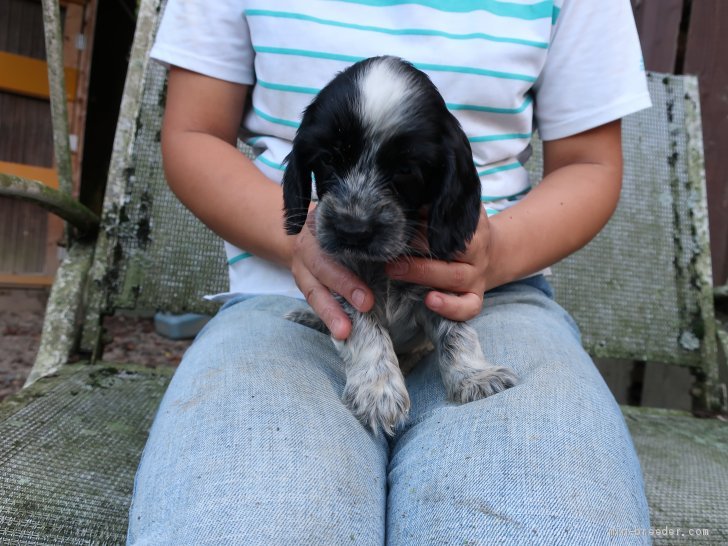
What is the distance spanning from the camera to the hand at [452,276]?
1.48 meters

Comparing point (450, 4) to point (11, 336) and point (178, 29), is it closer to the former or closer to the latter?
point (178, 29)

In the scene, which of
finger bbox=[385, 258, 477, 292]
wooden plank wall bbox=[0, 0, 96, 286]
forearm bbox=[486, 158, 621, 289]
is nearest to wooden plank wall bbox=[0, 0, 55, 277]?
wooden plank wall bbox=[0, 0, 96, 286]

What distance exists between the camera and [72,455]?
1483 mm

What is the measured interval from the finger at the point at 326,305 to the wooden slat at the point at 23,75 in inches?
158

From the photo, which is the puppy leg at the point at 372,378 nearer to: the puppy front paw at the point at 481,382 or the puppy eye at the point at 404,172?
the puppy front paw at the point at 481,382

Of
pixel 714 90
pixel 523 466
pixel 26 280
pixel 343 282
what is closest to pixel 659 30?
pixel 714 90

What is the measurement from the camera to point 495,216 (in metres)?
1.79

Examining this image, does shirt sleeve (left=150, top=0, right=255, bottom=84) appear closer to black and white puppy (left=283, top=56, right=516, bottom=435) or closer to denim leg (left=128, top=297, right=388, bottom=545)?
black and white puppy (left=283, top=56, right=516, bottom=435)

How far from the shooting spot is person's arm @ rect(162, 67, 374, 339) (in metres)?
1.55

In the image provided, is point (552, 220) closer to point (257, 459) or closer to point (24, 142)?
point (257, 459)

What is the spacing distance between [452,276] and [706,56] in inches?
111

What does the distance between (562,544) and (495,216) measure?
976 millimetres

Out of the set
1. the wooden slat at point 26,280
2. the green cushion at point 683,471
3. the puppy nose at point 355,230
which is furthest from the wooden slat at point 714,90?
the wooden slat at point 26,280

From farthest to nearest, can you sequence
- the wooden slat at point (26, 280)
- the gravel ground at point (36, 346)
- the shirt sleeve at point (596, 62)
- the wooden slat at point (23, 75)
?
the wooden slat at point (26, 280) < the wooden slat at point (23, 75) < the gravel ground at point (36, 346) < the shirt sleeve at point (596, 62)
